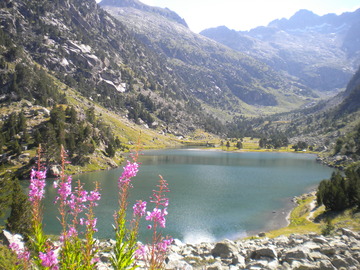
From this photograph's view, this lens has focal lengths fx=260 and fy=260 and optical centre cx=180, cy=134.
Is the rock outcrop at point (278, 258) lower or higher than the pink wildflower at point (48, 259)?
lower

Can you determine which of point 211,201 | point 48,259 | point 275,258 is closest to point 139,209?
point 48,259

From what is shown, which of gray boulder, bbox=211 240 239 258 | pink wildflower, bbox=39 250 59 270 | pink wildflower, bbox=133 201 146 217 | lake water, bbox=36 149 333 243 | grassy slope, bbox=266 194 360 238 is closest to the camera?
pink wildflower, bbox=39 250 59 270

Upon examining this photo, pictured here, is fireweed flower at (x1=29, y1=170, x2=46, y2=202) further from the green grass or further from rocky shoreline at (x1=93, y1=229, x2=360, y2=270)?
the green grass

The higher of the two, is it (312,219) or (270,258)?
(270,258)

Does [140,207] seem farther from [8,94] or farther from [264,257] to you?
[8,94]

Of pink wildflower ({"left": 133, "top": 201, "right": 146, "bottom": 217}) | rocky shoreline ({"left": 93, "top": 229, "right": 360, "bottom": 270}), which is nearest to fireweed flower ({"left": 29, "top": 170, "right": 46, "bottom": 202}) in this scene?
pink wildflower ({"left": 133, "top": 201, "right": 146, "bottom": 217})

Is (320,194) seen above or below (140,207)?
below

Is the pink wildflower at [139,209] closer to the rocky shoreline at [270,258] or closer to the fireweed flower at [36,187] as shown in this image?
the fireweed flower at [36,187]

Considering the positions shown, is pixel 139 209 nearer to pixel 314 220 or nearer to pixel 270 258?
pixel 270 258

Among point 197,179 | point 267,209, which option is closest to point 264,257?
point 267,209

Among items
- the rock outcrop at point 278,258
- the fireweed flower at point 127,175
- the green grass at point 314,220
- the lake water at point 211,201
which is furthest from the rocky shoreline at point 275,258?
the green grass at point 314,220

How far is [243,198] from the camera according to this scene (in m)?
65.8

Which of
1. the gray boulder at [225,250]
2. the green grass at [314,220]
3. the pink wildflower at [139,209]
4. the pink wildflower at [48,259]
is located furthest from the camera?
the green grass at [314,220]

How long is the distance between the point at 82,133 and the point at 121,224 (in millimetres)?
103046
